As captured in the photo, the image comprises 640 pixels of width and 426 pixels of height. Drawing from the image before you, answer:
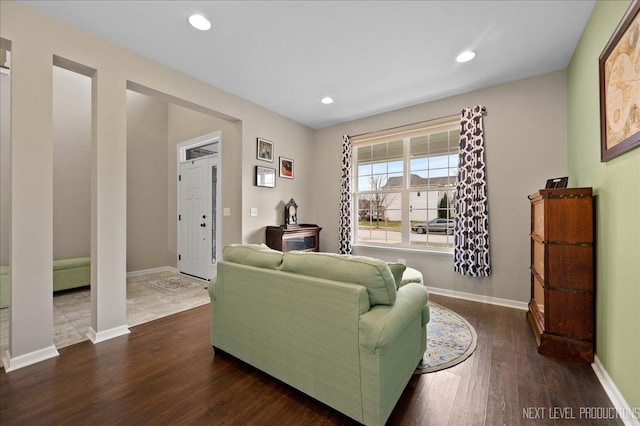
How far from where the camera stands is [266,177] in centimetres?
409

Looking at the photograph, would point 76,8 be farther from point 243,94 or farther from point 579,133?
point 579,133

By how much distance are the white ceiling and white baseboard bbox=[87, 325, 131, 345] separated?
2682 millimetres

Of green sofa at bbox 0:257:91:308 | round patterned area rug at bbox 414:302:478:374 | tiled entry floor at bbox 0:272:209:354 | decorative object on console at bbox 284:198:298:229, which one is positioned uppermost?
decorative object on console at bbox 284:198:298:229

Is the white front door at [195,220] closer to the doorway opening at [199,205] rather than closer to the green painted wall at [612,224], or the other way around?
the doorway opening at [199,205]

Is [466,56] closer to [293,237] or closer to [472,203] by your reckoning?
[472,203]

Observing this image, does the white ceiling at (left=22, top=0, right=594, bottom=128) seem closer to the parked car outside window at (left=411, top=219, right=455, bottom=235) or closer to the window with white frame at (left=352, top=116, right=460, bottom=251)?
the window with white frame at (left=352, top=116, right=460, bottom=251)

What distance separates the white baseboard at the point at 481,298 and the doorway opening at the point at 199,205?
3346mm

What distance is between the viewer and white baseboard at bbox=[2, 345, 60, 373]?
196cm

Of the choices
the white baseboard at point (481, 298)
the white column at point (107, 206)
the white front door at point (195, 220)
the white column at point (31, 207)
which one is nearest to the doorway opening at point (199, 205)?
the white front door at point (195, 220)

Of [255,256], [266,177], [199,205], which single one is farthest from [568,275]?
[199,205]

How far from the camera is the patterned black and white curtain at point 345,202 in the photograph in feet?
14.8

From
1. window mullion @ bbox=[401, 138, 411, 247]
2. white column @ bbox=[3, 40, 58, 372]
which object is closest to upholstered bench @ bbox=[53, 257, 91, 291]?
white column @ bbox=[3, 40, 58, 372]

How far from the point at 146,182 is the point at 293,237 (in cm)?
306

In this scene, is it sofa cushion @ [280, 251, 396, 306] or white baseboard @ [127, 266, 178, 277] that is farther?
white baseboard @ [127, 266, 178, 277]
